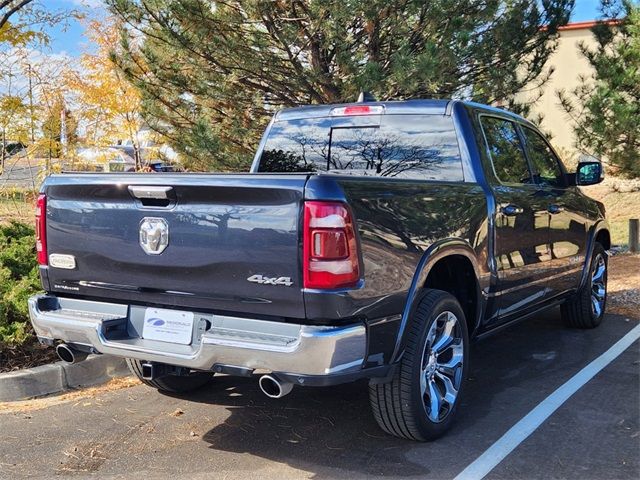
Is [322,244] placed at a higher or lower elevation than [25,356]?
higher

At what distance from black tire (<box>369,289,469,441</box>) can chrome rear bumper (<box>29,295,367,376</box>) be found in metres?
0.46

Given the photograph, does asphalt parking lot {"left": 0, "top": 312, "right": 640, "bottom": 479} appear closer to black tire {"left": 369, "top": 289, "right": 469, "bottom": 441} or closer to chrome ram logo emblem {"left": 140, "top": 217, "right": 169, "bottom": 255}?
black tire {"left": 369, "top": 289, "right": 469, "bottom": 441}

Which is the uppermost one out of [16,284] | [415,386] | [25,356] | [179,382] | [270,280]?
[270,280]

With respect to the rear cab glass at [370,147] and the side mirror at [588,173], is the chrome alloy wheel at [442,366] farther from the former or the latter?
the side mirror at [588,173]

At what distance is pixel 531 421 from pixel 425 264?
130 cm

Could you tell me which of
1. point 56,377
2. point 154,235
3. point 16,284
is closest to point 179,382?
point 56,377

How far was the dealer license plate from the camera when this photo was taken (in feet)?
10.6

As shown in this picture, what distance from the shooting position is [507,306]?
4523 mm

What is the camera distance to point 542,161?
17.7 ft

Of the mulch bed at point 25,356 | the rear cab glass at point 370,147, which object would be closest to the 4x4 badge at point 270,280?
the rear cab glass at point 370,147

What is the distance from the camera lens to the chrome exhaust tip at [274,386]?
119 inches

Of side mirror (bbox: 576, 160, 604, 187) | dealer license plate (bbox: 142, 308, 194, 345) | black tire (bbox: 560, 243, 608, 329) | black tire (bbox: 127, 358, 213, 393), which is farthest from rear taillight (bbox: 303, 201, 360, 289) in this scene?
black tire (bbox: 560, 243, 608, 329)

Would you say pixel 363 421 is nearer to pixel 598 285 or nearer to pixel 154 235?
pixel 154 235

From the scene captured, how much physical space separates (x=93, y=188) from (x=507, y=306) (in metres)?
2.78
